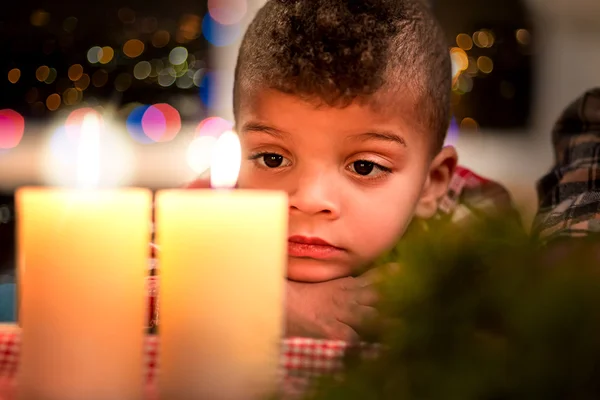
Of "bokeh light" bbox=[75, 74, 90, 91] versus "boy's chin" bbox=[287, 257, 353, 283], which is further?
"bokeh light" bbox=[75, 74, 90, 91]

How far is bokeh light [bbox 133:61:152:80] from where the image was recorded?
7.08 ft

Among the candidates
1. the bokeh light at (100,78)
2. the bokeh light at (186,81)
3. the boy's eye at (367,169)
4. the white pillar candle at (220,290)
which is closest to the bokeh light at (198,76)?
the bokeh light at (186,81)

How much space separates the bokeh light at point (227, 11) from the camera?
2.11 metres

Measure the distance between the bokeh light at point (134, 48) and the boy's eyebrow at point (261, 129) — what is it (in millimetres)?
1357

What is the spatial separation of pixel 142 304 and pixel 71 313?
0.04 m

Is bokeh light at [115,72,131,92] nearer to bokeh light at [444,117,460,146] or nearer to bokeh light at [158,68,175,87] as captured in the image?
bokeh light at [158,68,175,87]

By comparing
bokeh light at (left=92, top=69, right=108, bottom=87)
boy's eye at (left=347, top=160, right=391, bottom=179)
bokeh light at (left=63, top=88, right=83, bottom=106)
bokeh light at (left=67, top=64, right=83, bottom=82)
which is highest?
bokeh light at (left=67, top=64, right=83, bottom=82)

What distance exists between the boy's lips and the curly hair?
156 millimetres

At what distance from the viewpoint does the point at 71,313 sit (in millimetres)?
427

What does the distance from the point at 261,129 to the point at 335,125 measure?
0.29ft

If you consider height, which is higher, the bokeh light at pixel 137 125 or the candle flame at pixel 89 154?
the bokeh light at pixel 137 125

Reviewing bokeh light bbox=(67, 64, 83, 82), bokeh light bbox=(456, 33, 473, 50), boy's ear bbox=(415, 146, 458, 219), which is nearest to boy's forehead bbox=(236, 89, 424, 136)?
boy's ear bbox=(415, 146, 458, 219)

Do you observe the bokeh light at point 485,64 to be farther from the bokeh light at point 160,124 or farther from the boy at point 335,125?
the boy at point 335,125

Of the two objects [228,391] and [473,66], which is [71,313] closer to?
[228,391]
